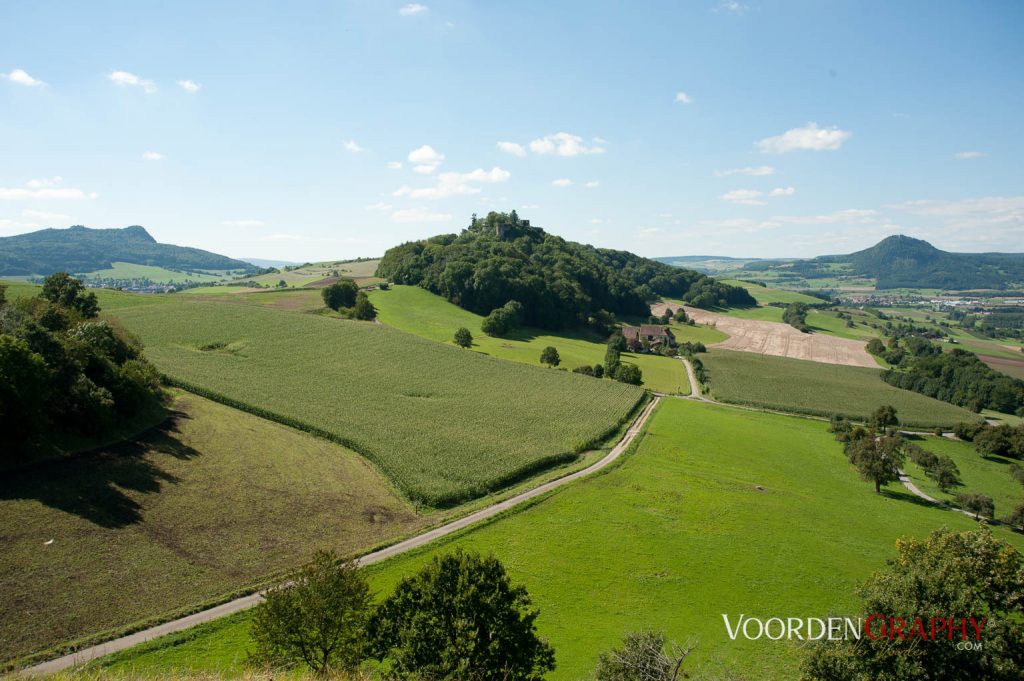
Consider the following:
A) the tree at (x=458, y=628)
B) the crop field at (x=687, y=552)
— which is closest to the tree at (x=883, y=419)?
the crop field at (x=687, y=552)

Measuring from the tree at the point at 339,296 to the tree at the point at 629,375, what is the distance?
5814 cm

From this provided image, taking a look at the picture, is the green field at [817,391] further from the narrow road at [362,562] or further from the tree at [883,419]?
the narrow road at [362,562]

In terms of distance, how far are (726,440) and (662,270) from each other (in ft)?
479

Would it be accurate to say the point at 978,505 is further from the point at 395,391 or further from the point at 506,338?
Result: the point at 506,338

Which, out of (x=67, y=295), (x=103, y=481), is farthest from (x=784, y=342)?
(x=67, y=295)

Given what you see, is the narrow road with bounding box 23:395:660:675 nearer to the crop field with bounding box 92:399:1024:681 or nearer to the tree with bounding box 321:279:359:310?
the crop field with bounding box 92:399:1024:681

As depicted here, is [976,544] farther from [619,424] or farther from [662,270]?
[662,270]

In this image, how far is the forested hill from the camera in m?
116

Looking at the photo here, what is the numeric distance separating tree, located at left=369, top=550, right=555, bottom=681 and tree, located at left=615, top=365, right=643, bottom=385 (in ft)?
209

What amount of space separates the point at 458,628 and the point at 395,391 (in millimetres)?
45539

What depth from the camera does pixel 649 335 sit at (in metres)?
119

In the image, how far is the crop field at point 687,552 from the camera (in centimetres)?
2459

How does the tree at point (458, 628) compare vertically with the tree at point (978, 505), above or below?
above

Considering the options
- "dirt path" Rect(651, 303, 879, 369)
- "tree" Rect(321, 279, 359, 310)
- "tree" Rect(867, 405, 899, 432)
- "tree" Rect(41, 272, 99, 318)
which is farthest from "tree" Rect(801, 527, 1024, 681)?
"dirt path" Rect(651, 303, 879, 369)
